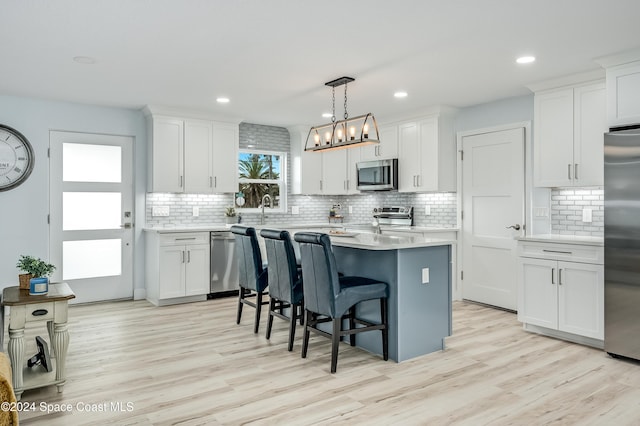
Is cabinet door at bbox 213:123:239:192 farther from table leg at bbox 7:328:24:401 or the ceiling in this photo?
table leg at bbox 7:328:24:401

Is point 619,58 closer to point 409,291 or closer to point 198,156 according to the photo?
point 409,291

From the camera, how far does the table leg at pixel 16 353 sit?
2.80 meters

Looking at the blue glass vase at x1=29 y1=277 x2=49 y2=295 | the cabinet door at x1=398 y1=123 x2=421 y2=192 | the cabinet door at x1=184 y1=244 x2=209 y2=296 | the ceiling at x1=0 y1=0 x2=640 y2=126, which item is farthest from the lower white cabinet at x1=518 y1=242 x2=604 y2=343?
the blue glass vase at x1=29 y1=277 x2=49 y2=295

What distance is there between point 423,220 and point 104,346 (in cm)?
425

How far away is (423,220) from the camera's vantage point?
21.1ft

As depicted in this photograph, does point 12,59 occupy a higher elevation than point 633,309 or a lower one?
higher

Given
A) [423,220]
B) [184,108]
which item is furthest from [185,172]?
[423,220]

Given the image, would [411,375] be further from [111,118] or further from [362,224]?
A: [111,118]

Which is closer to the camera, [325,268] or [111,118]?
[325,268]

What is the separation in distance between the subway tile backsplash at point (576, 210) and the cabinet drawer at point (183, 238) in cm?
412

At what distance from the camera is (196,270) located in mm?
5871

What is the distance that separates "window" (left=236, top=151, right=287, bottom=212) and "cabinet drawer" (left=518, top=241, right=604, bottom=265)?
4.03 metres

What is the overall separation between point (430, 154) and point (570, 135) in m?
1.76

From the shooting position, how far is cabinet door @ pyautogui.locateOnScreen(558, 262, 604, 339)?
3.81m
